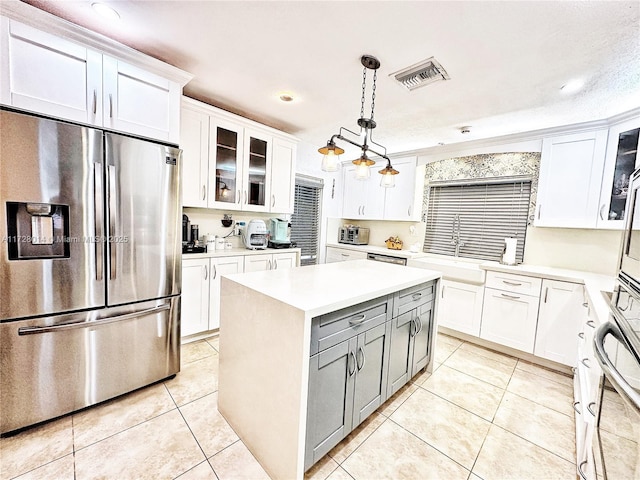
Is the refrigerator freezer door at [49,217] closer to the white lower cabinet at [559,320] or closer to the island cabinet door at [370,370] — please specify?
the island cabinet door at [370,370]

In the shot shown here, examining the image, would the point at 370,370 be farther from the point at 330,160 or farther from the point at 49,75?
the point at 49,75

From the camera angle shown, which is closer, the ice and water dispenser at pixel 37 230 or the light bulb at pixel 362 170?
the ice and water dispenser at pixel 37 230

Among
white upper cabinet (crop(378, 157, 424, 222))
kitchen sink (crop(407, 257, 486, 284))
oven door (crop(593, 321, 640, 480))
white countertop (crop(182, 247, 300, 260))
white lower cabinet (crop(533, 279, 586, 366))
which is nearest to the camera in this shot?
oven door (crop(593, 321, 640, 480))

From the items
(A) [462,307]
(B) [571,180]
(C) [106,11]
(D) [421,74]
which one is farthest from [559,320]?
(C) [106,11]

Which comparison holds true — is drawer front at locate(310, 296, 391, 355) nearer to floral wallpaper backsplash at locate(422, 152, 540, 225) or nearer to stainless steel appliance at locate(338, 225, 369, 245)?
floral wallpaper backsplash at locate(422, 152, 540, 225)

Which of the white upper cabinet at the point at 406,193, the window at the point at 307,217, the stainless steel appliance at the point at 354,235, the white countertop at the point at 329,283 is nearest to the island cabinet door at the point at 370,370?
the white countertop at the point at 329,283

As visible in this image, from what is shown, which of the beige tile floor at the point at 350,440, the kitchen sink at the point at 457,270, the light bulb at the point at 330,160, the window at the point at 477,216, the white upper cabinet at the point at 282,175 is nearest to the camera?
the beige tile floor at the point at 350,440

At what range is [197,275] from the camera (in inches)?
105

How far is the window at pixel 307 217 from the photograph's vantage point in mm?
4348

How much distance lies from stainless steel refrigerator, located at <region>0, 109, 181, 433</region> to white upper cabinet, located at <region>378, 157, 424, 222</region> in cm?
313

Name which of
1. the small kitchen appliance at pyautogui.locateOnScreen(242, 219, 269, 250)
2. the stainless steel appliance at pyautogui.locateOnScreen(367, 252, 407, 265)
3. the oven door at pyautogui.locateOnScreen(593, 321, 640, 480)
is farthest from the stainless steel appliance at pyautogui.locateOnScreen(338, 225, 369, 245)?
the oven door at pyautogui.locateOnScreen(593, 321, 640, 480)

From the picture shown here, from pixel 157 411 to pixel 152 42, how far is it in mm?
2550

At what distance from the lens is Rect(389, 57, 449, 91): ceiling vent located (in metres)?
1.89

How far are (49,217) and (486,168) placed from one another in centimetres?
429
